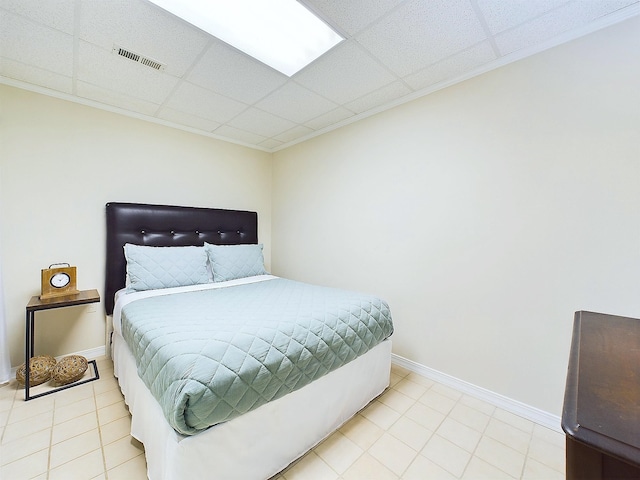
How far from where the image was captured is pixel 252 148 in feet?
12.3

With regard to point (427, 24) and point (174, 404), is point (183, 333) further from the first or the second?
point (427, 24)

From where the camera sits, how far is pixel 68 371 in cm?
210

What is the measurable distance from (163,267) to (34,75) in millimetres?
1761

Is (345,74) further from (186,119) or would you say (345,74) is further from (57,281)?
(57,281)

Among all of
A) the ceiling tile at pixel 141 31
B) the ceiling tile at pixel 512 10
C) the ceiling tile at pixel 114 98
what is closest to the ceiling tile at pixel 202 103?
the ceiling tile at pixel 114 98

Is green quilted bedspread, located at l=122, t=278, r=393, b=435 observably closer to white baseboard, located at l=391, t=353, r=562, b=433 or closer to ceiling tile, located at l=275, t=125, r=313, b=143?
white baseboard, located at l=391, t=353, r=562, b=433

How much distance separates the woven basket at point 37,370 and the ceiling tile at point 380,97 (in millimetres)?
3372

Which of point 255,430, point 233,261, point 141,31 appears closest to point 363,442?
point 255,430

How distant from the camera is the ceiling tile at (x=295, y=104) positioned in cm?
232

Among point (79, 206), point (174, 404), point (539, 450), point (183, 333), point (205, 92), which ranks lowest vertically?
point (539, 450)

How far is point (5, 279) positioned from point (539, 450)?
156 inches

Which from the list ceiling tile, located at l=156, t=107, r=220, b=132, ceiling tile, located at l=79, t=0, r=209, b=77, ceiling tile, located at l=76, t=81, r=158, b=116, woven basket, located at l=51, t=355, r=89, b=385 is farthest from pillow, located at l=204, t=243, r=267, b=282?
ceiling tile, located at l=79, t=0, r=209, b=77

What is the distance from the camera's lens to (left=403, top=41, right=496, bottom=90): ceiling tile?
1812mm

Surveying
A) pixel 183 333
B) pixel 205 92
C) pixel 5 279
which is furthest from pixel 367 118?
pixel 5 279
